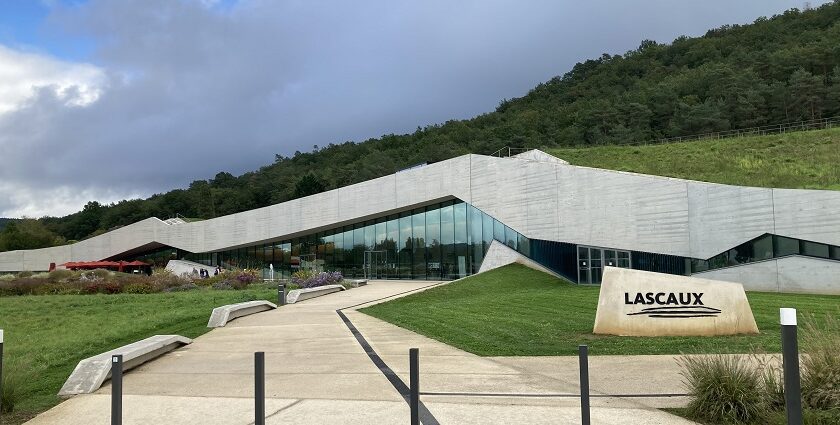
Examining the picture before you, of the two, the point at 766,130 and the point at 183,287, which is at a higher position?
the point at 766,130

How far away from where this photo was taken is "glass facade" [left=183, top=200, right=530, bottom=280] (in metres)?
42.2

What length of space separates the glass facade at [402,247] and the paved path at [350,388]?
28.6 meters

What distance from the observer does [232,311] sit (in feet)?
64.1

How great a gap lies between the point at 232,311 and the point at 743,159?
42.6 meters

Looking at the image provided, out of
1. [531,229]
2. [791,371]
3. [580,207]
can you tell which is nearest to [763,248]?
[580,207]

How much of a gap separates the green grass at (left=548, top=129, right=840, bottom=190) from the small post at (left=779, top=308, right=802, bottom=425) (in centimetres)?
3233

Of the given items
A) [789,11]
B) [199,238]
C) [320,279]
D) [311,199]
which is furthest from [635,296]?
[789,11]

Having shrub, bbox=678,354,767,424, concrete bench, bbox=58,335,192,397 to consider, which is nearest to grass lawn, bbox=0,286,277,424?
concrete bench, bbox=58,335,192,397

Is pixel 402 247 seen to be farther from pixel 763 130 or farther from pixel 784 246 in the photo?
pixel 763 130

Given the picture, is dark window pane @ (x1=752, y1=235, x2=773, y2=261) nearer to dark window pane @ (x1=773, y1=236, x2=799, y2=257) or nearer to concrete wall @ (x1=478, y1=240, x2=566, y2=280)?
dark window pane @ (x1=773, y1=236, x2=799, y2=257)

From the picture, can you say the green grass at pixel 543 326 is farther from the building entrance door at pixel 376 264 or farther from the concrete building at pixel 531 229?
the building entrance door at pixel 376 264

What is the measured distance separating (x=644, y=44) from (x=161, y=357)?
4947 inches

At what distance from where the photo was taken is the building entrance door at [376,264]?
4812cm

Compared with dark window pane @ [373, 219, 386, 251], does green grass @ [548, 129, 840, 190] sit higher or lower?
higher
